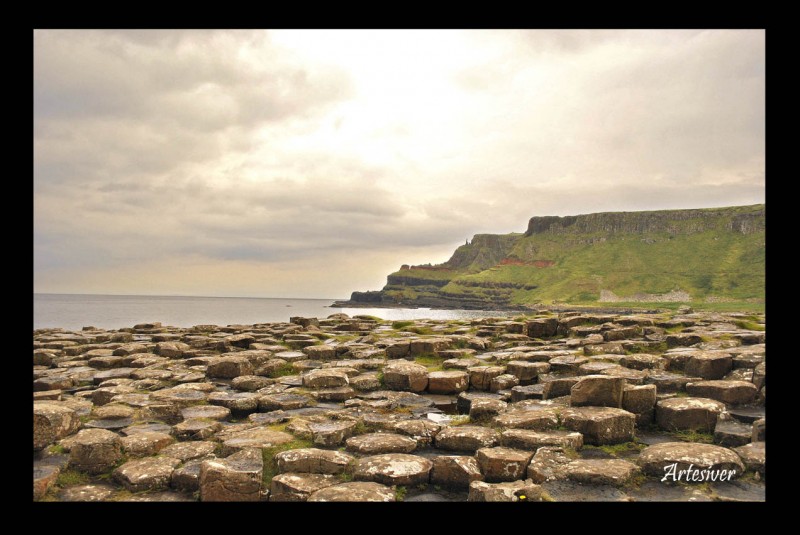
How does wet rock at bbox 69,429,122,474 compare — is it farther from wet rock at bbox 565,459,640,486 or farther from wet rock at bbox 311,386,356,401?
wet rock at bbox 565,459,640,486

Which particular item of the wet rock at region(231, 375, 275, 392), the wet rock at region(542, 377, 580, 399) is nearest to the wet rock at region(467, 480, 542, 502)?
the wet rock at region(542, 377, 580, 399)

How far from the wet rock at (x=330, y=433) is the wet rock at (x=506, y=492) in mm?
2123

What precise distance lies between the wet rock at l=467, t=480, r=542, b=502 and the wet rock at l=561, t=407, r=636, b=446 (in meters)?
1.62

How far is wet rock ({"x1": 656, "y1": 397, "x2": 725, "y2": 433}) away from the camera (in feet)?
19.1

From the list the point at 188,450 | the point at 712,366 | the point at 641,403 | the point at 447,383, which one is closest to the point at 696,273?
the point at 712,366

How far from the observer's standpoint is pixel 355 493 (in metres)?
4.28

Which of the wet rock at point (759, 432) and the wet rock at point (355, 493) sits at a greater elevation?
the wet rock at point (759, 432)

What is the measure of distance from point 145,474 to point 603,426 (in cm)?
519

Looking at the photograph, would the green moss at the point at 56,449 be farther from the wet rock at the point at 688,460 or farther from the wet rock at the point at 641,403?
the wet rock at the point at 641,403

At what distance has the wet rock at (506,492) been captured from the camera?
4121 mm

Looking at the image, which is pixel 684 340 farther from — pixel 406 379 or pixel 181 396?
pixel 181 396

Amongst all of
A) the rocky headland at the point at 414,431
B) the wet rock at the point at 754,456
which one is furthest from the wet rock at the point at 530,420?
the wet rock at the point at 754,456

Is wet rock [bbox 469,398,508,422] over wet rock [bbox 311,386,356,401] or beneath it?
over
